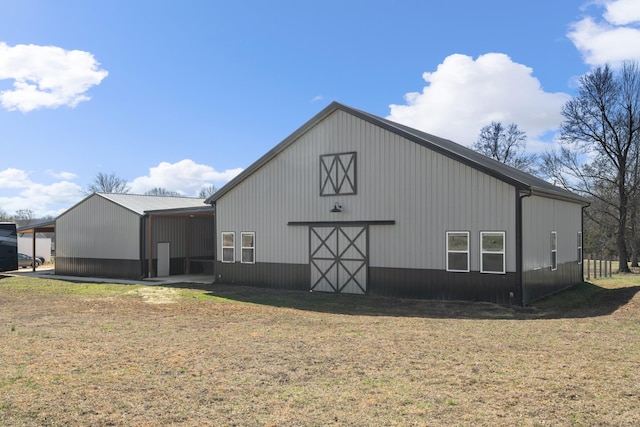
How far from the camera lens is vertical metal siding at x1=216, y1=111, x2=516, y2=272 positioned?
587 inches

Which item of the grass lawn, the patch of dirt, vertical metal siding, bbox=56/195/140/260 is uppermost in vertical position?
vertical metal siding, bbox=56/195/140/260

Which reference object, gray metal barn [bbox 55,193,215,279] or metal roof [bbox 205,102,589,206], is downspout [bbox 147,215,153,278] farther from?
metal roof [bbox 205,102,589,206]

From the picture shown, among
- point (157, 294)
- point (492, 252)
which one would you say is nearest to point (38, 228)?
point (157, 294)

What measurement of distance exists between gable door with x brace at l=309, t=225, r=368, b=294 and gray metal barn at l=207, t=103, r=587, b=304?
4 cm

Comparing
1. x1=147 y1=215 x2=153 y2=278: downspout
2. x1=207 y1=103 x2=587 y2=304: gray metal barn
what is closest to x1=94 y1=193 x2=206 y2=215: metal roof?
x1=147 y1=215 x2=153 y2=278: downspout

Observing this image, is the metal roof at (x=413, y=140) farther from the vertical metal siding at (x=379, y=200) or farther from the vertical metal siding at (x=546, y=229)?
the vertical metal siding at (x=546, y=229)

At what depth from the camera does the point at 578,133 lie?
32312 mm

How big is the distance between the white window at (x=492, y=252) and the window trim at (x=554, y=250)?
3.96m

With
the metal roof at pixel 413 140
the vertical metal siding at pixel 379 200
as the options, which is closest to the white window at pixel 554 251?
the metal roof at pixel 413 140

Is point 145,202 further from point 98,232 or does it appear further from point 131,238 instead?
point 131,238

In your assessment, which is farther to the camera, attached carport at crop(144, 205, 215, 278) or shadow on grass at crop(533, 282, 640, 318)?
attached carport at crop(144, 205, 215, 278)

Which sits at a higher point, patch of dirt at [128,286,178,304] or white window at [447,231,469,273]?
white window at [447,231,469,273]

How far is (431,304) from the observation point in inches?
586

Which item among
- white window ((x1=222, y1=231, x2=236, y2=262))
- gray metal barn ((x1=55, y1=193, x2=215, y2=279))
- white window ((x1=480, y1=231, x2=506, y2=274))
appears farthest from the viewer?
gray metal barn ((x1=55, y1=193, x2=215, y2=279))
